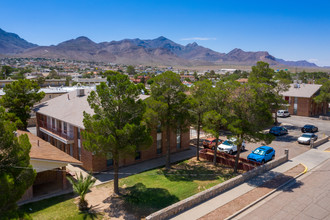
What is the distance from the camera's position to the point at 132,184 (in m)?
21.2

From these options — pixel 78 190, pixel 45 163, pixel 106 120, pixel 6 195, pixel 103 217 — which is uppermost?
pixel 106 120

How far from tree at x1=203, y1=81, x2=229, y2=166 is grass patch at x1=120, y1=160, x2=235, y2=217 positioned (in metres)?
3.88

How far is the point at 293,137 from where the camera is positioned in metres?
37.8

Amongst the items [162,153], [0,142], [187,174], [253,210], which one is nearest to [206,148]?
[162,153]

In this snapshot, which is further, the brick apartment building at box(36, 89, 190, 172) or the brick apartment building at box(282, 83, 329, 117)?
the brick apartment building at box(282, 83, 329, 117)

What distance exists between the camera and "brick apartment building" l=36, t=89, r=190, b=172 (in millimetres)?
24047

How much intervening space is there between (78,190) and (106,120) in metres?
4.85

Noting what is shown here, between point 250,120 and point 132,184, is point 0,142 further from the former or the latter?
point 250,120

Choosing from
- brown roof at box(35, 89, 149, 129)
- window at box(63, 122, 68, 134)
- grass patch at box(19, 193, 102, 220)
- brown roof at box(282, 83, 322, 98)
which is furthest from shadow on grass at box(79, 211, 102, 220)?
brown roof at box(282, 83, 322, 98)

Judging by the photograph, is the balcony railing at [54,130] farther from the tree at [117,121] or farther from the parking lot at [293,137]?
the parking lot at [293,137]

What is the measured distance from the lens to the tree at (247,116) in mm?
21453

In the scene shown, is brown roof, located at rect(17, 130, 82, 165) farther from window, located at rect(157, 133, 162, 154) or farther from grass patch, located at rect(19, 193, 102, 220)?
window, located at rect(157, 133, 162, 154)

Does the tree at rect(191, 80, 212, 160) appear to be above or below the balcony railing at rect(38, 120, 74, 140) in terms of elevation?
above

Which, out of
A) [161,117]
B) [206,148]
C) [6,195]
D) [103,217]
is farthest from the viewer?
[206,148]
